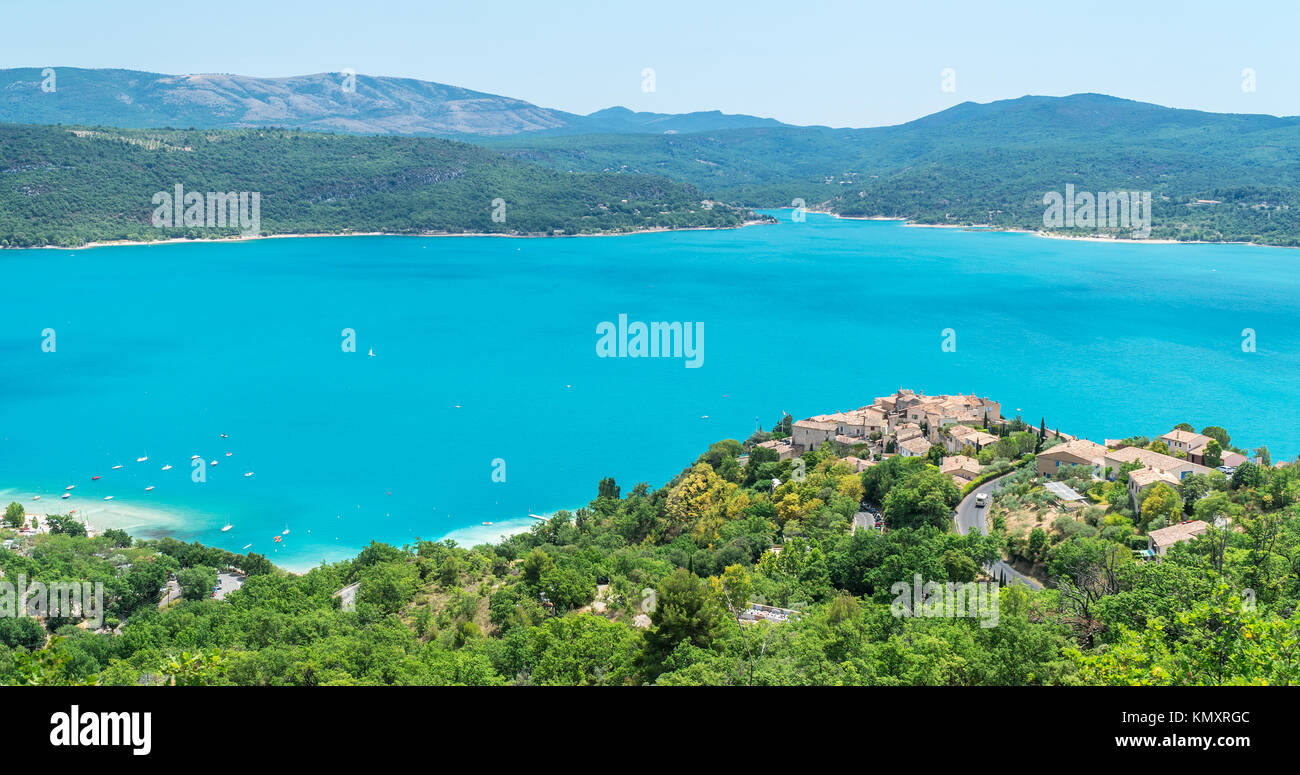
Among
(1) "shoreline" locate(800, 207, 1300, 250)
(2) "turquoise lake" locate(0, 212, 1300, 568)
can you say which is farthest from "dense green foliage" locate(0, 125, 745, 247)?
(1) "shoreline" locate(800, 207, 1300, 250)

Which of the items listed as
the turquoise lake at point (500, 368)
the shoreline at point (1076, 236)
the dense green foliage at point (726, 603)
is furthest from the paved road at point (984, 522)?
the shoreline at point (1076, 236)

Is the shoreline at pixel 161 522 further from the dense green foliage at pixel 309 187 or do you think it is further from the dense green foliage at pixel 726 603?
the dense green foliage at pixel 309 187

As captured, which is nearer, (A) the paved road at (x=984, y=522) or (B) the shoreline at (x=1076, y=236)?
(A) the paved road at (x=984, y=522)

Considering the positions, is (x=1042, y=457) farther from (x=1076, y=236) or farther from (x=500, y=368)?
(x=1076, y=236)

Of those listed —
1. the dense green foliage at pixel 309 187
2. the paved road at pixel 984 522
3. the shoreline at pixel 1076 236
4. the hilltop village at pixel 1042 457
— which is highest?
the dense green foliage at pixel 309 187

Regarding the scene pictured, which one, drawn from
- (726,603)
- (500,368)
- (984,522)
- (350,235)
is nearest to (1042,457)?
(984,522)

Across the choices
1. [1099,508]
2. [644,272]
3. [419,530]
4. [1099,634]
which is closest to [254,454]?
[419,530]
